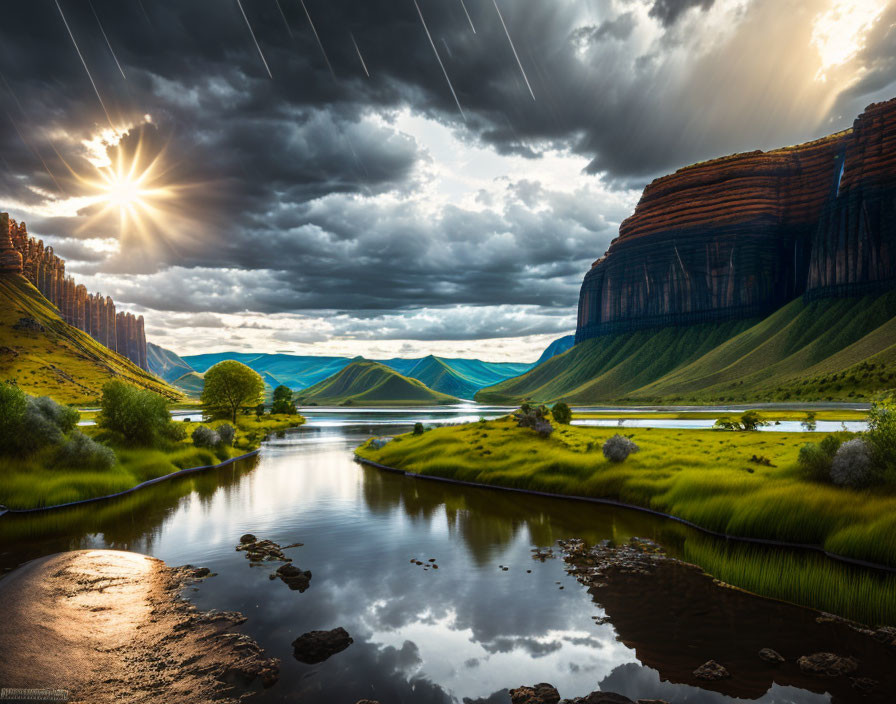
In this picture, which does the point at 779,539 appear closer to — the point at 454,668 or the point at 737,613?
the point at 737,613

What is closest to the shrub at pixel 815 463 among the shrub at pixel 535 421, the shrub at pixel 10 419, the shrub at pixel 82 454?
the shrub at pixel 535 421

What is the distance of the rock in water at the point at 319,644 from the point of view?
2183 cm

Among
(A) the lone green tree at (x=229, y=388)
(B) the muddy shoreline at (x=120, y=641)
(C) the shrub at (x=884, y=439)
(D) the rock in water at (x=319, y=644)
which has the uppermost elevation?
(A) the lone green tree at (x=229, y=388)

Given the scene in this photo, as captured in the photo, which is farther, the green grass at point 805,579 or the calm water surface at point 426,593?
the green grass at point 805,579

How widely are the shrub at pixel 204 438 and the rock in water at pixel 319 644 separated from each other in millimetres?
73699

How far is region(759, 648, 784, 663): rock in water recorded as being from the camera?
20.6 meters

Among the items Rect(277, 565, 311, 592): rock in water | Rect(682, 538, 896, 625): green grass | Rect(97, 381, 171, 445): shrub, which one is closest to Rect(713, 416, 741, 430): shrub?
Rect(682, 538, 896, 625): green grass

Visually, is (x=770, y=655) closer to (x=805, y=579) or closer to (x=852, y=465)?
(x=805, y=579)

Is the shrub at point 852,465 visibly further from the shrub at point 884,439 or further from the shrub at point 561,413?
the shrub at point 561,413

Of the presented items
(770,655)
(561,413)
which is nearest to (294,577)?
(770,655)

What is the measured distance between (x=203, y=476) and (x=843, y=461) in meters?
78.6

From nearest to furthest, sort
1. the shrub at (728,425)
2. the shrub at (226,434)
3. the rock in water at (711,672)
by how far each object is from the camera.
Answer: the rock in water at (711,672) < the shrub at (728,425) < the shrub at (226,434)

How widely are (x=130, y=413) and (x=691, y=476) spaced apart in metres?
73.2

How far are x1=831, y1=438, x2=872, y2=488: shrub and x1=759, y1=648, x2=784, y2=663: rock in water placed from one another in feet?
68.1
